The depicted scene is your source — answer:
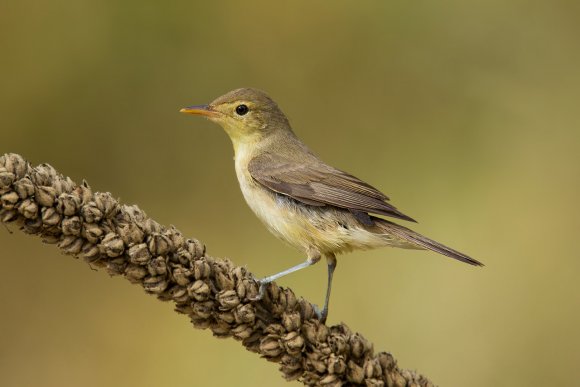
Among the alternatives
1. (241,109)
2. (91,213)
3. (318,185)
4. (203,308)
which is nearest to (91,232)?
(91,213)

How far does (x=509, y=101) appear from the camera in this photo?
419 centimetres

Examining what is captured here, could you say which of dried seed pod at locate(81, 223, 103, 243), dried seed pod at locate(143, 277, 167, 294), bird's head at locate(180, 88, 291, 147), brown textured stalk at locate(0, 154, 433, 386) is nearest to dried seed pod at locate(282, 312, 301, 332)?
brown textured stalk at locate(0, 154, 433, 386)

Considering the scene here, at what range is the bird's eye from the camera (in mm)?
3557

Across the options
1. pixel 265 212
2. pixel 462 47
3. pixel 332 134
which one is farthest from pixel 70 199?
pixel 462 47

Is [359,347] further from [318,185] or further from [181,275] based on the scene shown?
[318,185]

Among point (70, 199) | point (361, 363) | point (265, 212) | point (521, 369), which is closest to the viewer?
point (70, 199)

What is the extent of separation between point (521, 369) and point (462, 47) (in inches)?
69.2

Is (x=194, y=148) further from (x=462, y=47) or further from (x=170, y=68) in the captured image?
(x=462, y=47)

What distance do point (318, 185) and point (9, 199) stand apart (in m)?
1.52

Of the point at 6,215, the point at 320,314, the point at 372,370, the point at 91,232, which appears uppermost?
the point at 320,314

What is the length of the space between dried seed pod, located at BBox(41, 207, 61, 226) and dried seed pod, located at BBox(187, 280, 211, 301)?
0.43 meters

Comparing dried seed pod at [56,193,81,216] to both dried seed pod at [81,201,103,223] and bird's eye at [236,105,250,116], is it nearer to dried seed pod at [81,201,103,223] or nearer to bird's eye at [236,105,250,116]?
dried seed pod at [81,201,103,223]

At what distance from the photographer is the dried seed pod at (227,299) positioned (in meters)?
2.17

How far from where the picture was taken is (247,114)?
11.7 ft
